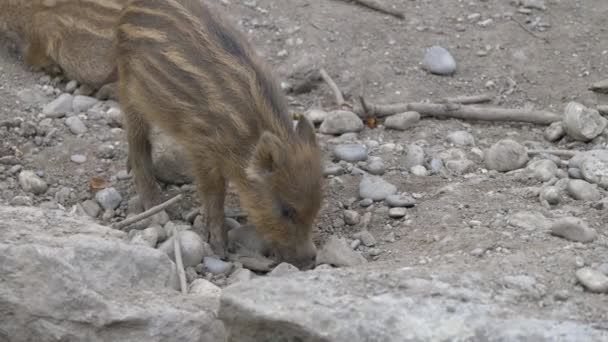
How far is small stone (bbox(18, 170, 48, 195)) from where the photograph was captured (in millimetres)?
5398

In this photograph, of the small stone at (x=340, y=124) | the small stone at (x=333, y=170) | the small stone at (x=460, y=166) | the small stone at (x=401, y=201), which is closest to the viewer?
the small stone at (x=401, y=201)

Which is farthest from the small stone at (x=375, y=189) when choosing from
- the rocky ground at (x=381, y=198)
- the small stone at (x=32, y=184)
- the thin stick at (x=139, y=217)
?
A: the small stone at (x=32, y=184)

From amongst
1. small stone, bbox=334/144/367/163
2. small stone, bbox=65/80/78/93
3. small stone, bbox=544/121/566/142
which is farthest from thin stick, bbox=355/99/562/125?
small stone, bbox=65/80/78/93

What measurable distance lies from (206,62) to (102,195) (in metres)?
1.01

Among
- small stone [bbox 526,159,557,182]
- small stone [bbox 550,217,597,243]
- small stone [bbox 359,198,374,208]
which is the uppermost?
small stone [bbox 550,217,597,243]

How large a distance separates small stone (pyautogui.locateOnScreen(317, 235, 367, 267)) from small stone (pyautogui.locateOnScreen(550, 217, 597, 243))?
921mm

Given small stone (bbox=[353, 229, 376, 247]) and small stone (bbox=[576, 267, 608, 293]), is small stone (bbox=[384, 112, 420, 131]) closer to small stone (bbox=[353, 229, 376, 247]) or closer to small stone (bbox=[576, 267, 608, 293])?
small stone (bbox=[353, 229, 376, 247])

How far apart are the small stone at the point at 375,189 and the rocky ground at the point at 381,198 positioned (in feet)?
0.05

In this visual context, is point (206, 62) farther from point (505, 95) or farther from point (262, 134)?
point (505, 95)

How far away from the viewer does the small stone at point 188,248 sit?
15.6ft

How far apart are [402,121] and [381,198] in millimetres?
972

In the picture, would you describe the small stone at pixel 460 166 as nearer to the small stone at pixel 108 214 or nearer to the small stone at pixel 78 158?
the small stone at pixel 108 214

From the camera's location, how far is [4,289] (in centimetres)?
390

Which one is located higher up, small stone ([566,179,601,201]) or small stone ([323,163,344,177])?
small stone ([566,179,601,201])
